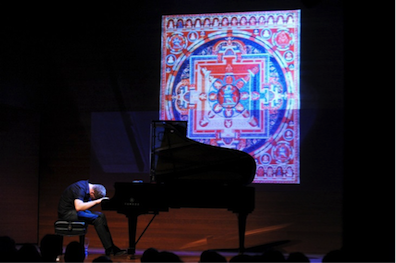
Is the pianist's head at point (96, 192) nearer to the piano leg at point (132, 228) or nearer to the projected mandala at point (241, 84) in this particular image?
the piano leg at point (132, 228)

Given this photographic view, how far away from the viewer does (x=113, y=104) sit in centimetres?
594

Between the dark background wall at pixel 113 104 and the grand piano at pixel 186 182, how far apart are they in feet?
3.93

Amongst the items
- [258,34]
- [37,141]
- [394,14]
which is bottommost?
[37,141]

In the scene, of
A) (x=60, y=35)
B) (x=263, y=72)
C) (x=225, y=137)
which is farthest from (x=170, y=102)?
(x=60, y=35)

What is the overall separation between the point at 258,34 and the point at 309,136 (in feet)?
4.71

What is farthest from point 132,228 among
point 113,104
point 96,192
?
point 113,104

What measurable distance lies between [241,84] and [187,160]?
5.02ft

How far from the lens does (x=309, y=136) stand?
18.3 ft

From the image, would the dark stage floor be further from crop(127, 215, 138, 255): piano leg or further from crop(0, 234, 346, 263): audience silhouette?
crop(0, 234, 346, 263): audience silhouette

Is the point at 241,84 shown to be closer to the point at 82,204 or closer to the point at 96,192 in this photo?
the point at 96,192

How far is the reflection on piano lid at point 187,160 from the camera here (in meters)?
4.59

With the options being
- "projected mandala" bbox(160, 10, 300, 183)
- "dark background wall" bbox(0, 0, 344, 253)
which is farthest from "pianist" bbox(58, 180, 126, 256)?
"projected mandala" bbox(160, 10, 300, 183)

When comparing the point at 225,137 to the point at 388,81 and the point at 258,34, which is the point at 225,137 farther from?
the point at 388,81

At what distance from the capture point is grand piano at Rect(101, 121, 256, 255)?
4484 mm
